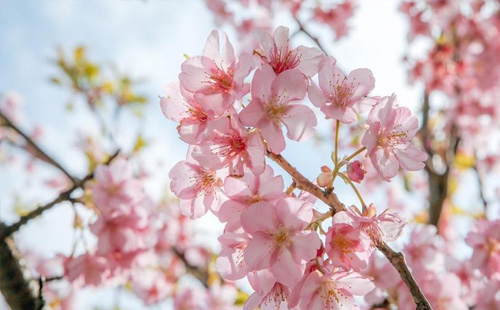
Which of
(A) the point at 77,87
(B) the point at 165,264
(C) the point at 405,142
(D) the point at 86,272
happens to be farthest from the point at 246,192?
(B) the point at 165,264

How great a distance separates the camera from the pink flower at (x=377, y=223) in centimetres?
133

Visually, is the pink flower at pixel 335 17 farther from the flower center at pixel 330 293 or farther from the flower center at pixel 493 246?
the flower center at pixel 330 293

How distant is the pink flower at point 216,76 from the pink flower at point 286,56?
10 cm

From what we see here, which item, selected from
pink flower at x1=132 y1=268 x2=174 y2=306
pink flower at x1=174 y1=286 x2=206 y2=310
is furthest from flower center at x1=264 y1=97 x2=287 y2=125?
pink flower at x1=132 y1=268 x2=174 y2=306

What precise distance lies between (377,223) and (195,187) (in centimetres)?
57

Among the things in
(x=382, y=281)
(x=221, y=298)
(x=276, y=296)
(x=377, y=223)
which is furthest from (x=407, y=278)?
(x=221, y=298)

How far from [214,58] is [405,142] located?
66cm

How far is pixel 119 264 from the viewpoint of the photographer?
111 inches

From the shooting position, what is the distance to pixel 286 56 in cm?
147

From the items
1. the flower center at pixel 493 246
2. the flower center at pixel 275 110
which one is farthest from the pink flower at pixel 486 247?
the flower center at pixel 275 110

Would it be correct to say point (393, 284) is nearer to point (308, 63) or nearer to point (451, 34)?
point (308, 63)

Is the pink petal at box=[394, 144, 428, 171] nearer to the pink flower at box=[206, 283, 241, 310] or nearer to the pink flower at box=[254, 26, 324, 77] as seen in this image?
the pink flower at box=[254, 26, 324, 77]

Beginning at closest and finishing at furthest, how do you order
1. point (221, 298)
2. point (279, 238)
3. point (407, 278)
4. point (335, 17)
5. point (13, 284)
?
1. point (407, 278)
2. point (279, 238)
3. point (13, 284)
4. point (221, 298)
5. point (335, 17)

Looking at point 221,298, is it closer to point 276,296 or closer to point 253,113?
point 276,296
